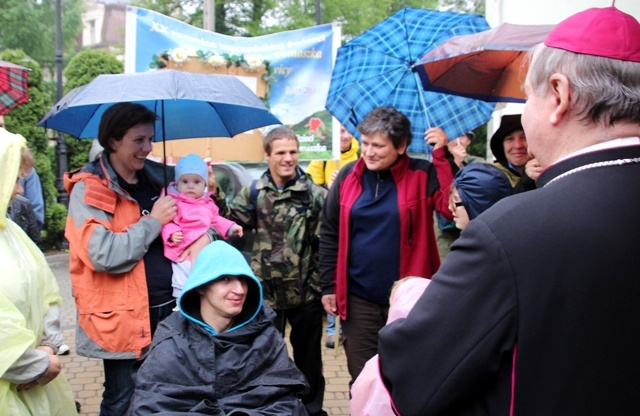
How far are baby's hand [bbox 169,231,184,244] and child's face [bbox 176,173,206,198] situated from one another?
35cm

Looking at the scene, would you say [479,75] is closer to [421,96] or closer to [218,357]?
[421,96]

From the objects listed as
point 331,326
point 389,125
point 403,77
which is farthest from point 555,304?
point 331,326

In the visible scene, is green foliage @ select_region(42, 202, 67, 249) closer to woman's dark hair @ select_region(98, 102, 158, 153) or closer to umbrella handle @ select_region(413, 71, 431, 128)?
woman's dark hair @ select_region(98, 102, 158, 153)

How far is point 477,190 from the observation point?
2.93m

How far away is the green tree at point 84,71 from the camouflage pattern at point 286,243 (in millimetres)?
8266

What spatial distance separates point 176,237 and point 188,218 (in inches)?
7.6

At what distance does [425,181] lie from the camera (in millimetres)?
3688

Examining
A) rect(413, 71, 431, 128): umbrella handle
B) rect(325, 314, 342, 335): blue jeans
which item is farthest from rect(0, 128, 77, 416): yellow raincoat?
rect(325, 314, 342, 335): blue jeans

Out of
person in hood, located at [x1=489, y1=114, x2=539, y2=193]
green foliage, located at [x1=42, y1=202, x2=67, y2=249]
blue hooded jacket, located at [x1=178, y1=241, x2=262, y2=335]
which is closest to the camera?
blue hooded jacket, located at [x1=178, y1=241, x2=262, y2=335]

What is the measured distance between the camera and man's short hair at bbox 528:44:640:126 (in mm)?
1198

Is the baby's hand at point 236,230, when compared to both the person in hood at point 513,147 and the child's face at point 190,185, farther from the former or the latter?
the person in hood at point 513,147

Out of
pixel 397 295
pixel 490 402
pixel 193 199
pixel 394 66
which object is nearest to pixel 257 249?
pixel 193 199

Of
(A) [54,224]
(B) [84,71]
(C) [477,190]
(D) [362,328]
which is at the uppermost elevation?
(B) [84,71]

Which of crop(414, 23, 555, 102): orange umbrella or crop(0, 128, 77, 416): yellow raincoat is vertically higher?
crop(414, 23, 555, 102): orange umbrella
